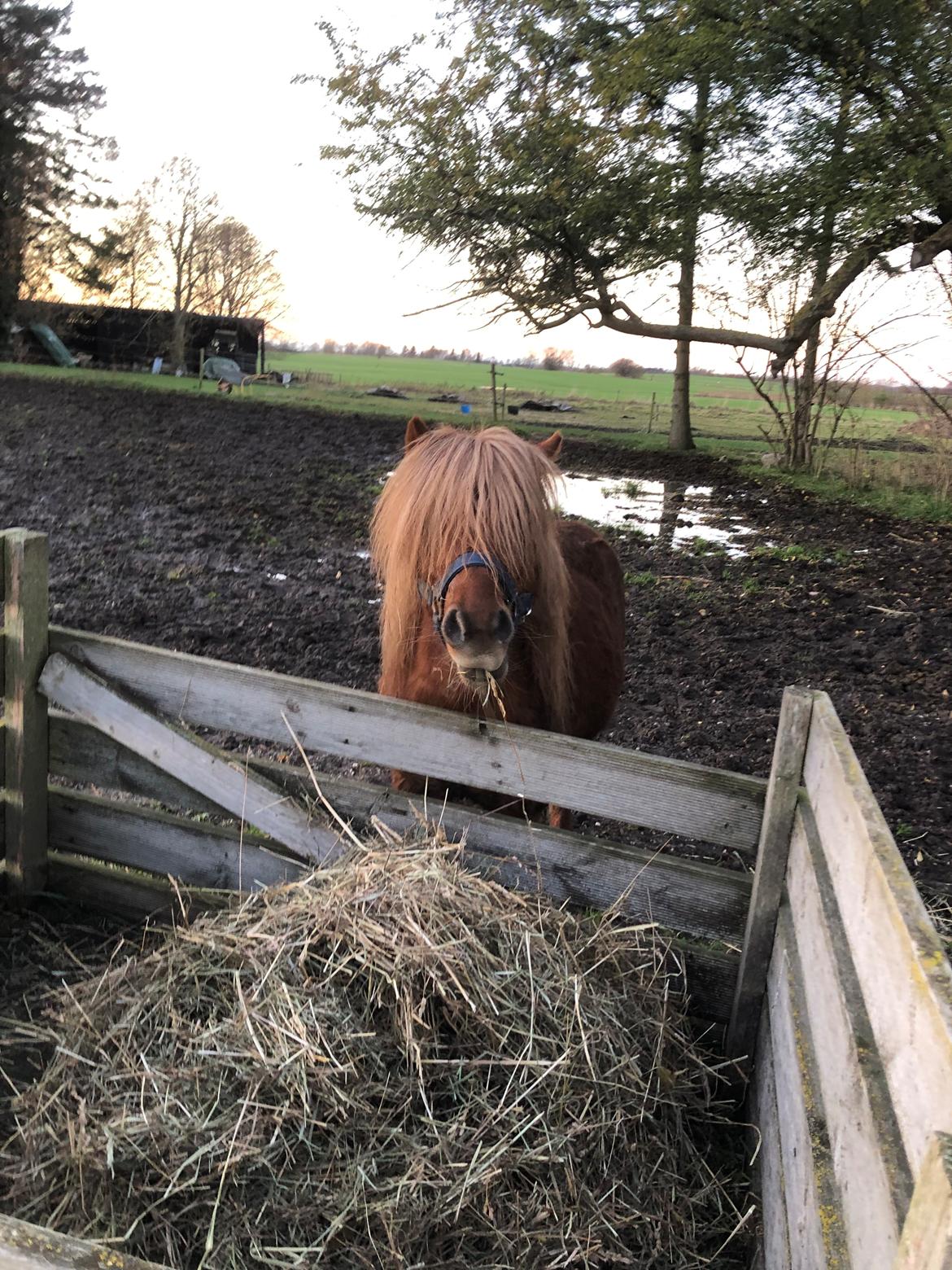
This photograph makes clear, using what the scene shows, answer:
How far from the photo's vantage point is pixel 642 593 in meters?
8.32

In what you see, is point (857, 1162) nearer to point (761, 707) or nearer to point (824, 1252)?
point (824, 1252)

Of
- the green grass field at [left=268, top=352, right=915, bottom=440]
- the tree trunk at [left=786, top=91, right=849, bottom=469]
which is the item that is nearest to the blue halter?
the tree trunk at [left=786, top=91, right=849, bottom=469]

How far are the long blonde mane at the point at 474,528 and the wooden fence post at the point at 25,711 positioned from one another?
45.3 inches

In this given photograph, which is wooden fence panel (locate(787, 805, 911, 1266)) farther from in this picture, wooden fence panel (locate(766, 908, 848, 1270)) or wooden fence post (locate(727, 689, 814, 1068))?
wooden fence post (locate(727, 689, 814, 1068))

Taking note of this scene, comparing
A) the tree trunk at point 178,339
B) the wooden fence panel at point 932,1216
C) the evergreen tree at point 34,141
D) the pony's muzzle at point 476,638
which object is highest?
the evergreen tree at point 34,141

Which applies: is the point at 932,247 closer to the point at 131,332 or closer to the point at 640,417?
the point at 640,417

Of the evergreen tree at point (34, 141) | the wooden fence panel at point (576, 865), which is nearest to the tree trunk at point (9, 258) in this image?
the evergreen tree at point (34, 141)

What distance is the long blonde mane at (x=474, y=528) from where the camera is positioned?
106 inches

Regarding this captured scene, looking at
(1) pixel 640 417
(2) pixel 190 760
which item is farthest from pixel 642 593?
(1) pixel 640 417

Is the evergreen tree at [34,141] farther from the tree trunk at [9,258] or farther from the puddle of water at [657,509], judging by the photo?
the puddle of water at [657,509]

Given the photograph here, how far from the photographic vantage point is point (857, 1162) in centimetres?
117

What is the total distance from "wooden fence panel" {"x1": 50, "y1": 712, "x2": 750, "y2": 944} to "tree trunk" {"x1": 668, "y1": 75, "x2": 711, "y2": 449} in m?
14.3

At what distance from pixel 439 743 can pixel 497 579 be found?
528mm

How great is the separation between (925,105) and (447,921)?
12709 mm
